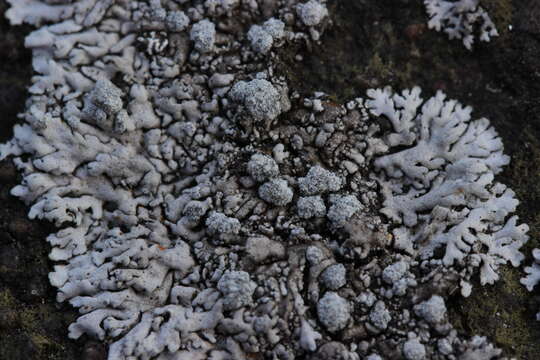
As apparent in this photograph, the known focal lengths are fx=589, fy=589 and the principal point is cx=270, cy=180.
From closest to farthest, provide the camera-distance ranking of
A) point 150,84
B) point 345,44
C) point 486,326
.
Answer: point 486,326, point 150,84, point 345,44

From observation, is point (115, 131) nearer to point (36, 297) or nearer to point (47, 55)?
point (47, 55)

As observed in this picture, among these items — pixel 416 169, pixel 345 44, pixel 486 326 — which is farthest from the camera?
pixel 345 44

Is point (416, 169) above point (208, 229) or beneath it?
above

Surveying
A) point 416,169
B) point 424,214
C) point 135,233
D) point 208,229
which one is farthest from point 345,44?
point 135,233

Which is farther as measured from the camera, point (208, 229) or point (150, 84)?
point (150, 84)

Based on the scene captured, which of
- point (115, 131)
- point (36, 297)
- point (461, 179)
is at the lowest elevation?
point (36, 297)

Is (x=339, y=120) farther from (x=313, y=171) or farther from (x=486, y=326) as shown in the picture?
(x=486, y=326)
